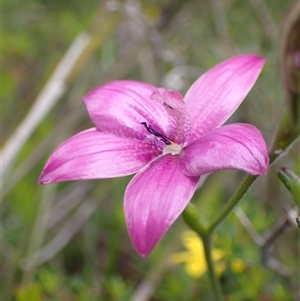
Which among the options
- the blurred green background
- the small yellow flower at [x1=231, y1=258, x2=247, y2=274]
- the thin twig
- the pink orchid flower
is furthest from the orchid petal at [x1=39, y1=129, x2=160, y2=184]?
the thin twig

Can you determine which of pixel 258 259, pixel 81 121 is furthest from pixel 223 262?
pixel 81 121

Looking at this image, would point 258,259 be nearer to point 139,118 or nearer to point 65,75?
point 139,118

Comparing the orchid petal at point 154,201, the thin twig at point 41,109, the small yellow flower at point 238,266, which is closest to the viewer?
the orchid petal at point 154,201

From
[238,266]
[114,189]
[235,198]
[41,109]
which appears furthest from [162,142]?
[114,189]

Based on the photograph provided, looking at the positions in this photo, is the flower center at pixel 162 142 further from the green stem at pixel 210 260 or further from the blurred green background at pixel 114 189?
the blurred green background at pixel 114 189

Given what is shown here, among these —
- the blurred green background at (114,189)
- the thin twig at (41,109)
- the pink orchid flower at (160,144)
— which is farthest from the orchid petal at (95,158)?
the thin twig at (41,109)

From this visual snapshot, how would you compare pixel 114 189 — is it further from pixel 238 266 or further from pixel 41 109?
pixel 238 266

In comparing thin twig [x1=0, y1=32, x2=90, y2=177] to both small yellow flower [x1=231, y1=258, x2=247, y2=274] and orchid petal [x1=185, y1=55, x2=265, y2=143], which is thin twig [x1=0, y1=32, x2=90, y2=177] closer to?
small yellow flower [x1=231, y1=258, x2=247, y2=274]
